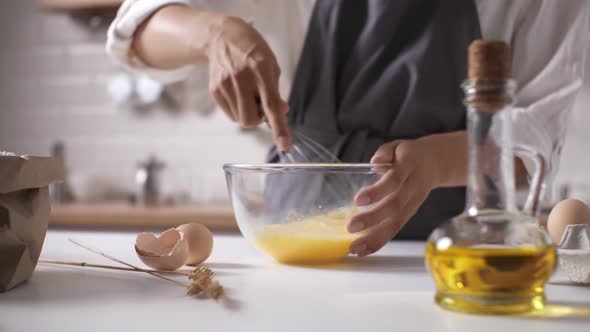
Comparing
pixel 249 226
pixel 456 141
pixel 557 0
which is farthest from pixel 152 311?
pixel 557 0

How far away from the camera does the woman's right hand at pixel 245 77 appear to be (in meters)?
0.85

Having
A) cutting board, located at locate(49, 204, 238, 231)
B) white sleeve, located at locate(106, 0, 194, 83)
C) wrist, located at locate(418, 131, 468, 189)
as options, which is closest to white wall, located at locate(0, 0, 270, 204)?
cutting board, located at locate(49, 204, 238, 231)

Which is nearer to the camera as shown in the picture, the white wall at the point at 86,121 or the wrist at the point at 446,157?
the wrist at the point at 446,157

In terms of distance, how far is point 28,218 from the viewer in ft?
2.02

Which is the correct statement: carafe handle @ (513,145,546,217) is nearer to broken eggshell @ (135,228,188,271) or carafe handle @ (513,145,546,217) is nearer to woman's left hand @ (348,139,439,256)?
woman's left hand @ (348,139,439,256)

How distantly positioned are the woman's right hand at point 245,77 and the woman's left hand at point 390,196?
153 mm

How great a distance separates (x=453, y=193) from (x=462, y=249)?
28.4 inches

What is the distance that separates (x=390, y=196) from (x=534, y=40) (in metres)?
0.55

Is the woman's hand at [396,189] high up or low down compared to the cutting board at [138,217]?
up

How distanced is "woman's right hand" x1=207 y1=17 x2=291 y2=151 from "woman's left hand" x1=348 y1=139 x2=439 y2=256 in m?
0.15

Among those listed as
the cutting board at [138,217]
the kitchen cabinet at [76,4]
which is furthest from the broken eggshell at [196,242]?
the kitchen cabinet at [76,4]

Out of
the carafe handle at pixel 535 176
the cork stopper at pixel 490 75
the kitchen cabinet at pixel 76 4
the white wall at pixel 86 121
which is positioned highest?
the kitchen cabinet at pixel 76 4

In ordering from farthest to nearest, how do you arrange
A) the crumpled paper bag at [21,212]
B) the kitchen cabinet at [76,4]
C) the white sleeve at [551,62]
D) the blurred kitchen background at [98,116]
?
1. the blurred kitchen background at [98,116]
2. the kitchen cabinet at [76,4]
3. the white sleeve at [551,62]
4. the crumpled paper bag at [21,212]

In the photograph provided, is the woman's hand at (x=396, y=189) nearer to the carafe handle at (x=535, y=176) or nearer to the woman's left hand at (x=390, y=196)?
the woman's left hand at (x=390, y=196)
